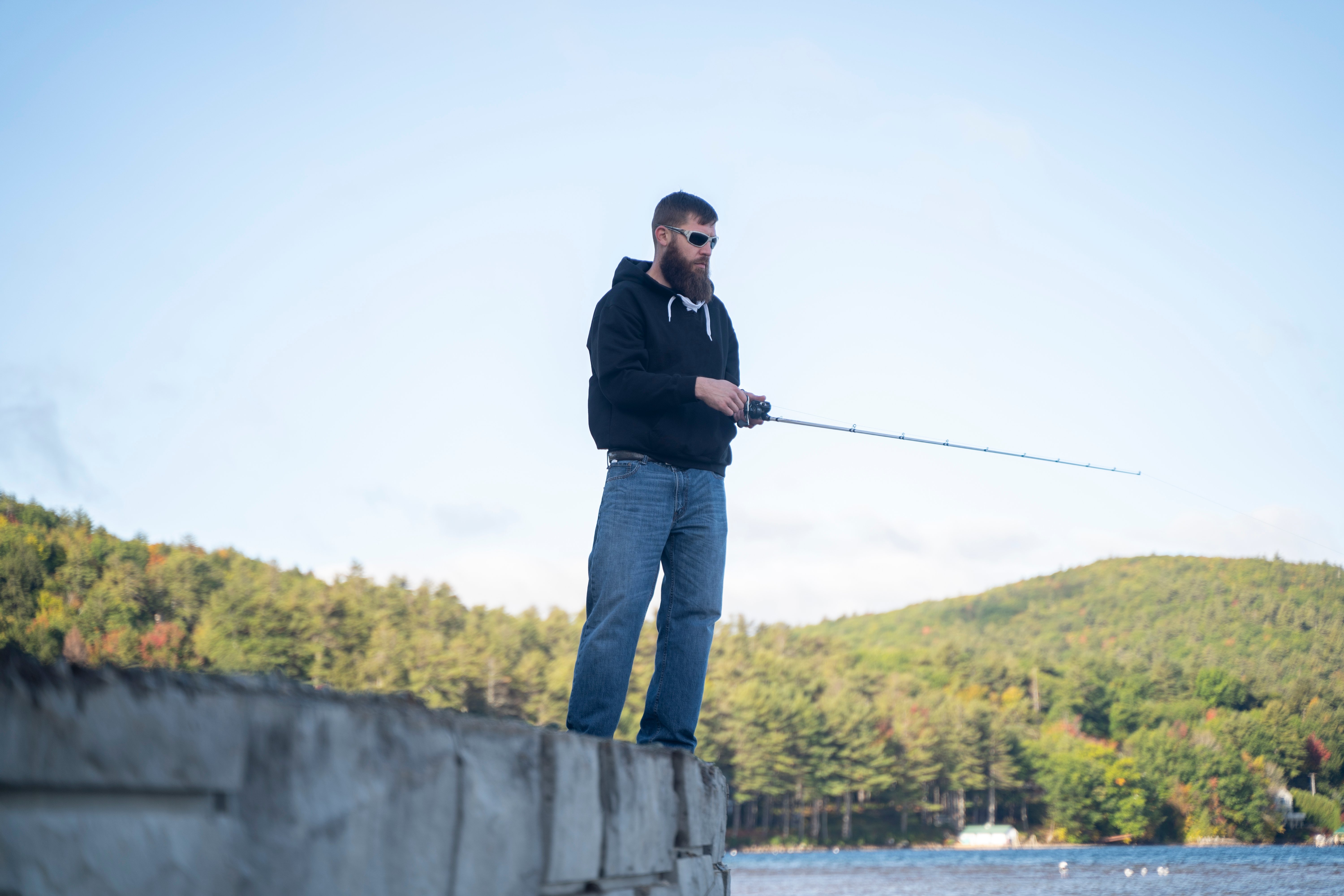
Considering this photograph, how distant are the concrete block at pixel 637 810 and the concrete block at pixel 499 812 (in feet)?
1.10

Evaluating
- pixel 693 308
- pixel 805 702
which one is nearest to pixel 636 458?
pixel 693 308

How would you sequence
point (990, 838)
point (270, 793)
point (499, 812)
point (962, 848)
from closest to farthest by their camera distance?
point (270, 793) < point (499, 812) < point (990, 838) < point (962, 848)

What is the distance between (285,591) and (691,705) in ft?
274

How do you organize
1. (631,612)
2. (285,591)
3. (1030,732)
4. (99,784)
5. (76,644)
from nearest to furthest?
1. (99,784)
2. (631,612)
3. (76,644)
4. (285,591)
5. (1030,732)

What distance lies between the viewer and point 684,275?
3.91 metres

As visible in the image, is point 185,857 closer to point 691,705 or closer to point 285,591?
point 691,705

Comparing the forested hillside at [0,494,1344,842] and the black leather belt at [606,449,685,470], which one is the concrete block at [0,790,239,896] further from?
the forested hillside at [0,494,1344,842]

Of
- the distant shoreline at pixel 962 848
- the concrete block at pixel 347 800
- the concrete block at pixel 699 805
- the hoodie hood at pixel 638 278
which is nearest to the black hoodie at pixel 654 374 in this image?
the hoodie hood at pixel 638 278

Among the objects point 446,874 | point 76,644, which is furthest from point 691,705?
Result: point 76,644

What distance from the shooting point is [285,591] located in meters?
81.2

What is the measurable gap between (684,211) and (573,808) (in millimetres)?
2352

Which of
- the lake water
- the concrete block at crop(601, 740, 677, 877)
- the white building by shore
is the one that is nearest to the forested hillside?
the white building by shore

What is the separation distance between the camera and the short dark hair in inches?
155

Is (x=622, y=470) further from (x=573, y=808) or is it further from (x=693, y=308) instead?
(x=573, y=808)
